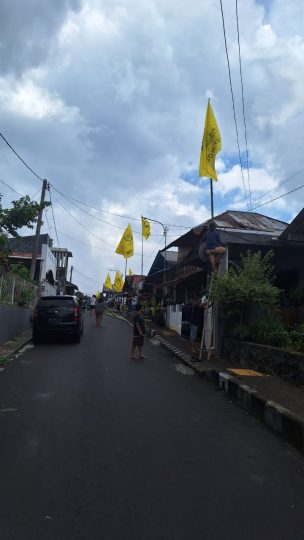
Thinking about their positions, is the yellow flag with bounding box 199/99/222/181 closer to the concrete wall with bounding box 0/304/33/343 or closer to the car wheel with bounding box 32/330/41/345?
the concrete wall with bounding box 0/304/33/343

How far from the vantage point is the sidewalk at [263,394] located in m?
5.91

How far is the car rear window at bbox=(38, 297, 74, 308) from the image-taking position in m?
15.7

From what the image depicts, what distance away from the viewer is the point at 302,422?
560 cm

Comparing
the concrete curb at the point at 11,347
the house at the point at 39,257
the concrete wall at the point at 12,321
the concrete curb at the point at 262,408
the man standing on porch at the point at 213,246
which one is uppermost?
the house at the point at 39,257

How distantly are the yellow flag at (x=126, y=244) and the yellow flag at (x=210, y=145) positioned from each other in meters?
19.8

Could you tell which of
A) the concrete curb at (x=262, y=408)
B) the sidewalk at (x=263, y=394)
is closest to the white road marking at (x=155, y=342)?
the sidewalk at (x=263, y=394)

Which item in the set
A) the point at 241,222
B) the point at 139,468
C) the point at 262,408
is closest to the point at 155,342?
the point at 241,222

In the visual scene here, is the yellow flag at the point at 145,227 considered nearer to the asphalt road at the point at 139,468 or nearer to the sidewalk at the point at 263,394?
the sidewalk at the point at 263,394

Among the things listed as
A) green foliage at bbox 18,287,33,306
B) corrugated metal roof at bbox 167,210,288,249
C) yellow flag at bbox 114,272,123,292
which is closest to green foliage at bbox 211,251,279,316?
green foliage at bbox 18,287,33,306

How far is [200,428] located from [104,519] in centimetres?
279

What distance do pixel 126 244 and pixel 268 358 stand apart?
2386 centimetres

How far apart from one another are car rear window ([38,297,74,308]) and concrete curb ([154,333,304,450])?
6937mm

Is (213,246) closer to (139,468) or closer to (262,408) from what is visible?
(262,408)

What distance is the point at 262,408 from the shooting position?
6.86 m
